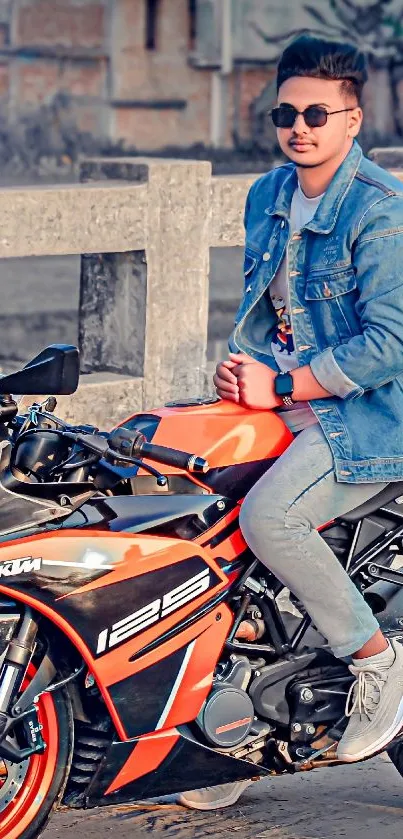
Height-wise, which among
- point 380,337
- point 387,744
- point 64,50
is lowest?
point 387,744

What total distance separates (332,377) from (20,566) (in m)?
0.92

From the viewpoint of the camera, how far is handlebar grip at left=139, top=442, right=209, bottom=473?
3.81 meters

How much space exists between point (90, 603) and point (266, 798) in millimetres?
1175

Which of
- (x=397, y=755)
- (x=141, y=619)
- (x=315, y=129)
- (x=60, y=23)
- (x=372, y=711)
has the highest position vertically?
(x=60, y=23)

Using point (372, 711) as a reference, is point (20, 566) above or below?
above

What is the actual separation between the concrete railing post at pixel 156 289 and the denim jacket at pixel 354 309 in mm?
2331

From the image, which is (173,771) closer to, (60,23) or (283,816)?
(283,816)

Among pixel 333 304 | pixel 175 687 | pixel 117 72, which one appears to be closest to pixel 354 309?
pixel 333 304

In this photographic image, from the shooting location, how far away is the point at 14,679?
3.85 m

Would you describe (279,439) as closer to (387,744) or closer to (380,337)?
(380,337)

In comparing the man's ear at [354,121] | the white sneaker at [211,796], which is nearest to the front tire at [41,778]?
the white sneaker at [211,796]

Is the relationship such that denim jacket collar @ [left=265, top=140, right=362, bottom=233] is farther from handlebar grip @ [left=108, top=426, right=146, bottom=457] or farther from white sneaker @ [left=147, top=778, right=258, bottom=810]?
white sneaker @ [left=147, top=778, right=258, bottom=810]

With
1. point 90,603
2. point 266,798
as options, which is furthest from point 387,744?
point 90,603

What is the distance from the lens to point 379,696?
4297 mm
